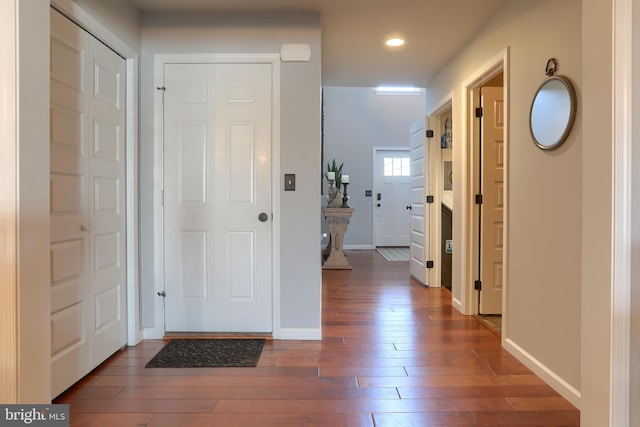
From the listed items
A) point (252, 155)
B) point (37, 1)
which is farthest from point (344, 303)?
point (37, 1)

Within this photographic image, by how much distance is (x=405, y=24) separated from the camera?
2.88 m

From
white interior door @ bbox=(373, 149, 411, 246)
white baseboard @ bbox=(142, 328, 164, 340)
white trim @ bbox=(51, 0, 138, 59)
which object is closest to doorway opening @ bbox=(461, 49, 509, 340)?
white baseboard @ bbox=(142, 328, 164, 340)

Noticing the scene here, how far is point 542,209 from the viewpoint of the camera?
213cm

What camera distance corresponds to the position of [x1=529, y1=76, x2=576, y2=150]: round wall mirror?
6.14 feet

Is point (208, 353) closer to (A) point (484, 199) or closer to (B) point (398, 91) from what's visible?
(A) point (484, 199)

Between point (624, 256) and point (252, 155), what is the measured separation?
6.98 ft

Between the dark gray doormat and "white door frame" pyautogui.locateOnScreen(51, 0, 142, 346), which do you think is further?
"white door frame" pyautogui.locateOnScreen(51, 0, 142, 346)

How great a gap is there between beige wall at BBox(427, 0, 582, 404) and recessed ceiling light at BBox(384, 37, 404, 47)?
70cm

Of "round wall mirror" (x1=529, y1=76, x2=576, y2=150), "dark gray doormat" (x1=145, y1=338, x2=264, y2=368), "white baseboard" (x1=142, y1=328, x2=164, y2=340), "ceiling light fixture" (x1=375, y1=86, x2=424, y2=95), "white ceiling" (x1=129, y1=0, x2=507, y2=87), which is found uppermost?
"ceiling light fixture" (x1=375, y1=86, x2=424, y2=95)

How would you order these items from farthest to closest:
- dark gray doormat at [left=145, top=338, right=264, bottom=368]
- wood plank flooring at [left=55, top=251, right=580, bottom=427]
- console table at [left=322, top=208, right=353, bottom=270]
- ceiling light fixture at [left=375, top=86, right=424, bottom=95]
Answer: ceiling light fixture at [left=375, top=86, right=424, bottom=95] < console table at [left=322, top=208, right=353, bottom=270] < dark gray doormat at [left=145, top=338, right=264, bottom=368] < wood plank flooring at [left=55, top=251, right=580, bottom=427]

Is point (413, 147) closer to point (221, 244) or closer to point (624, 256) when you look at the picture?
point (221, 244)

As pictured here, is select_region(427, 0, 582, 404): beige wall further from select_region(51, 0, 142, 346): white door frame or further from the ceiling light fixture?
the ceiling light fixture

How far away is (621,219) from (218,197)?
2236 millimetres

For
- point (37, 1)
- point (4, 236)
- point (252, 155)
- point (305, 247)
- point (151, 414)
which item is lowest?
point (151, 414)
